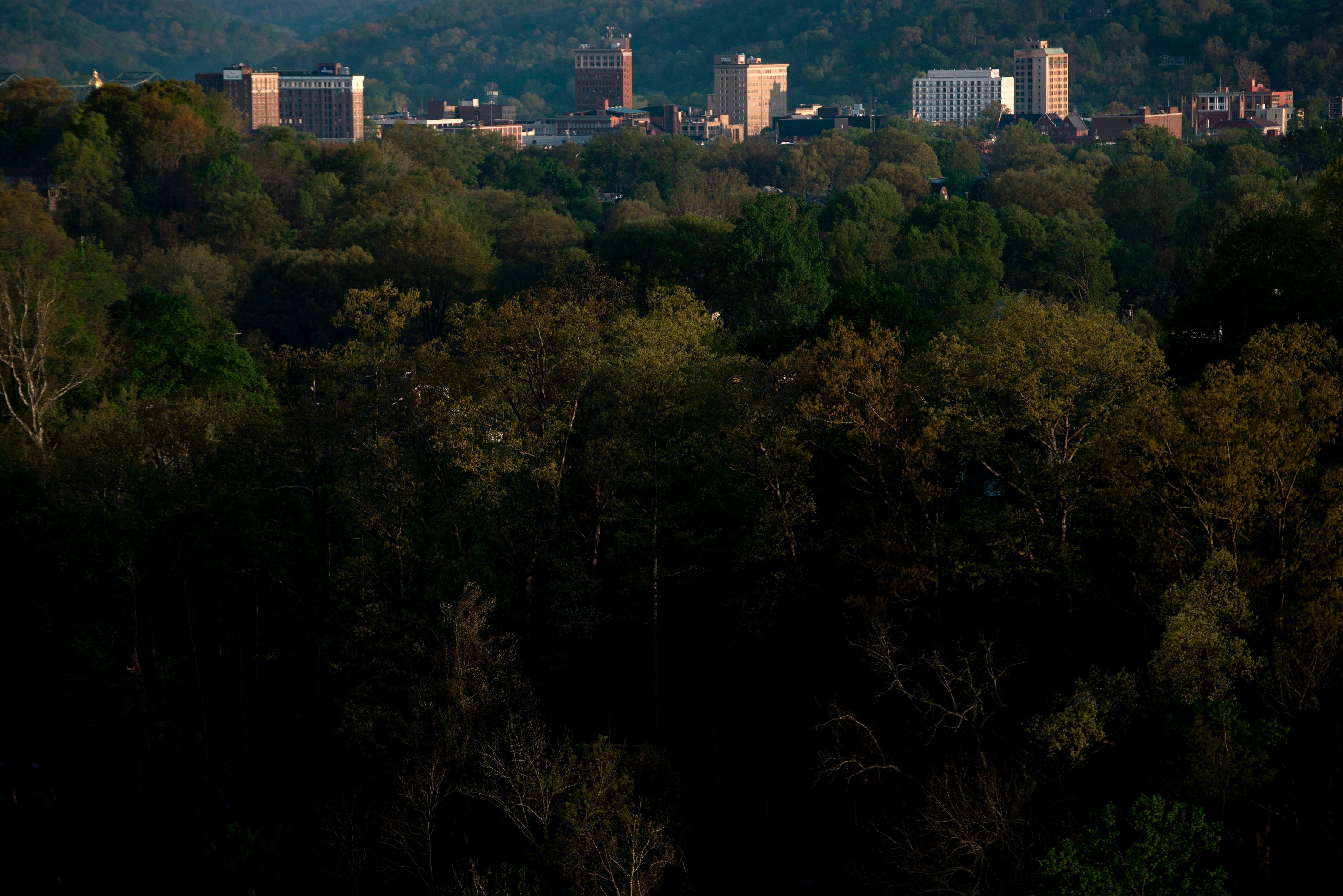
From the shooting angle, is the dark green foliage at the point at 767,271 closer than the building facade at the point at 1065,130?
Yes

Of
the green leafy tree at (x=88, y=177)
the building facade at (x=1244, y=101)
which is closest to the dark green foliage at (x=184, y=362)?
the green leafy tree at (x=88, y=177)

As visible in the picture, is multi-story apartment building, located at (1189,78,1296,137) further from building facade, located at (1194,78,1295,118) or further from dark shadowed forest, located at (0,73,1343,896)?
dark shadowed forest, located at (0,73,1343,896)

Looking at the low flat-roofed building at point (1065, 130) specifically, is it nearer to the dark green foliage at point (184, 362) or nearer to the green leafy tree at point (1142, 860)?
the dark green foliage at point (184, 362)

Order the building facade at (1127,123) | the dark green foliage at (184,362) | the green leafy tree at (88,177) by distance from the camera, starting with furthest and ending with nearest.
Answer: the building facade at (1127,123) → the green leafy tree at (88,177) → the dark green foliage at (184,362)

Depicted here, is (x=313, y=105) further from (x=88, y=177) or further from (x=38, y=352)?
(x=38, y=352)

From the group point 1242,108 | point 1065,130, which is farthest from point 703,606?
point 1242,108

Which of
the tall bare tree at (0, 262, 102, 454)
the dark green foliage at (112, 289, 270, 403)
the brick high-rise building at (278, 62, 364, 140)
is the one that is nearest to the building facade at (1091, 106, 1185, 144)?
the brick high-rise building at (278, 62, 364, 140)
